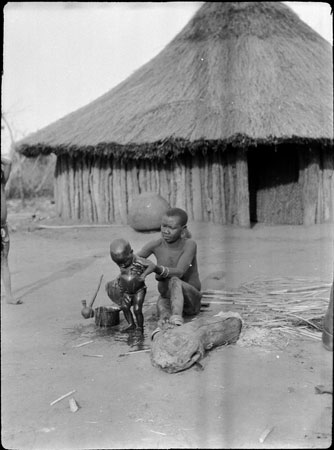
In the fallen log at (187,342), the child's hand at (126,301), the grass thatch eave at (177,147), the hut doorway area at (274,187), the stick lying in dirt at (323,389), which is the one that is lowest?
the stick lying in dirt at (323,389)

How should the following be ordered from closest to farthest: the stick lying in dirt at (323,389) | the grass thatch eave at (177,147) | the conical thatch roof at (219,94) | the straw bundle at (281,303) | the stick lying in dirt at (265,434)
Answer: the stick lying in dirt at (265,434)
the stick lying in dirt at (323,389)
the straw bundle at (281,303)
the grass thatch eave at (177,147)
the conical thatch roof at (219,94)

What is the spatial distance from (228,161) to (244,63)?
7.13 ft

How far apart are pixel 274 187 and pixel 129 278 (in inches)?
305

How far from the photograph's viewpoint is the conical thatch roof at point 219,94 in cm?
1025

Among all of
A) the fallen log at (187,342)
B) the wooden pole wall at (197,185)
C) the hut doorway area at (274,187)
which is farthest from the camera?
the hut doorway area at (274,187)

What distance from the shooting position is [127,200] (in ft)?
38.3

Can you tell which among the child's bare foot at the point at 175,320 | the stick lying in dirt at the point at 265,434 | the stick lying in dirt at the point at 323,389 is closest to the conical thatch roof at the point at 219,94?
the child's bare foot at the point at 175,320

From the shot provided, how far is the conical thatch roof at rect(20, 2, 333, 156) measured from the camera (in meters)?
10.2

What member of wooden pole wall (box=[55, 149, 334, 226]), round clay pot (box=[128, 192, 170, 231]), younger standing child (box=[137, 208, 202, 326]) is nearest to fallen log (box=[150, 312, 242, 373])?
younger standing child (box=[137, 208, 202, 326])

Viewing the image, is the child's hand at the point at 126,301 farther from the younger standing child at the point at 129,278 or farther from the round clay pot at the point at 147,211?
the round clay pot at the point at 147,211

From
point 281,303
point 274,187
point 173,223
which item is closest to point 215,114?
point 274,187

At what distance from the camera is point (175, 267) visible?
4555mm

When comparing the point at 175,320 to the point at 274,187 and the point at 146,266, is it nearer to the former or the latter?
the point at 146,266

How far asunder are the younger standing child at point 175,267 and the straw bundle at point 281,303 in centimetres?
48
